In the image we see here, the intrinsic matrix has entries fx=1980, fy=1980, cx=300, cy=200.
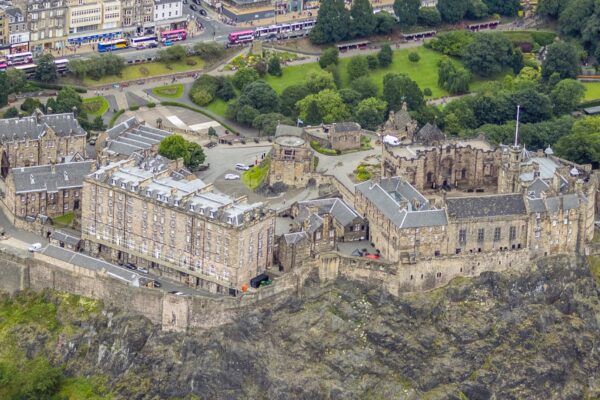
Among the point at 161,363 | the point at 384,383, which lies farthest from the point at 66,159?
the point at 384,383

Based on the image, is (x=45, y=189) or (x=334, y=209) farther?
(x=45, y=189)

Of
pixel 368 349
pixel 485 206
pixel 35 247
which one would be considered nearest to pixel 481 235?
pixel 485 206

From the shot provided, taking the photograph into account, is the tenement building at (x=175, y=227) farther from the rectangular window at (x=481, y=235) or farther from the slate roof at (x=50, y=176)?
the rectangular window at (x=481, y=235)

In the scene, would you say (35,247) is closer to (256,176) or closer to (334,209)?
(256,176)

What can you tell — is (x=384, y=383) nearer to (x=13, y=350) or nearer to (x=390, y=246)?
(x=390, y=246)

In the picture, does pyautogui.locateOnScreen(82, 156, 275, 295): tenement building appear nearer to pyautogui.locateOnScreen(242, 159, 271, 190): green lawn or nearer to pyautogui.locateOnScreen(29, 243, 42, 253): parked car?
pyautogui.locateOnScreen(29, 243, 42, 253): parked car
